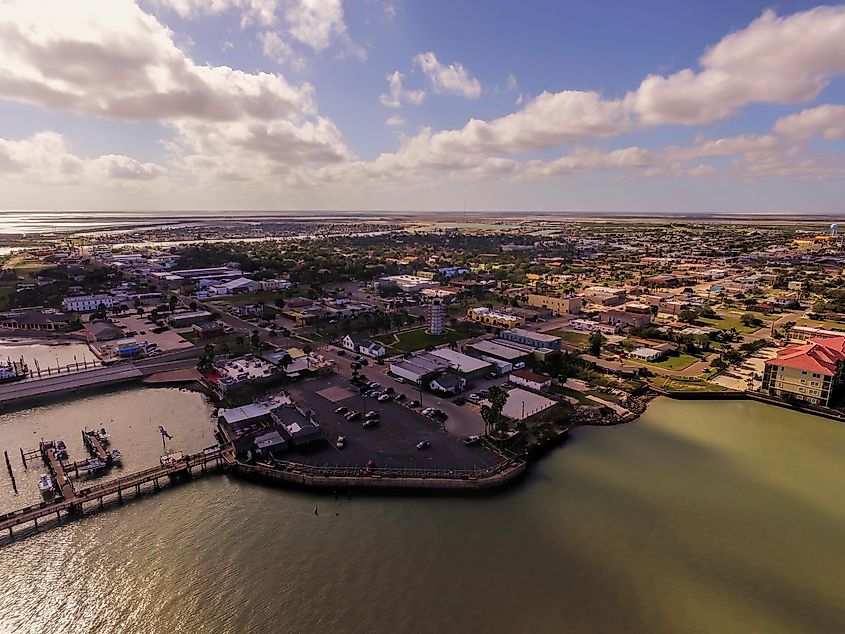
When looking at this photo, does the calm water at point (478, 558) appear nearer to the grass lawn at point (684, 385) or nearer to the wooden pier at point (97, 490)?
the wooden pier at point (97, 490)

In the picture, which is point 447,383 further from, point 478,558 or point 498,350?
point 478,558

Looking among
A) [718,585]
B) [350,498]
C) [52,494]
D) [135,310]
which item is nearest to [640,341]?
[718,585]

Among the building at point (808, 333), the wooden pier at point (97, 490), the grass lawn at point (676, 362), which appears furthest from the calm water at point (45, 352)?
the building at point (808, 333)

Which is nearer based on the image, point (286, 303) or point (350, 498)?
point (350, 498)

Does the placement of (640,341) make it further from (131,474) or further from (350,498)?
(131,474)

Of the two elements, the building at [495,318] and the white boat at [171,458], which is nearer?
the white boat at [171,458]

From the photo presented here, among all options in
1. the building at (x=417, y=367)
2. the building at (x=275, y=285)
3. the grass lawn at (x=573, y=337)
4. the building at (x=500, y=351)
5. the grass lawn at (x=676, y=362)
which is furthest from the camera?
the building at (x=275, y=285)

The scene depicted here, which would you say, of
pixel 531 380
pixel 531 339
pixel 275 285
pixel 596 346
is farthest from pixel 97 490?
pixel 275 285
